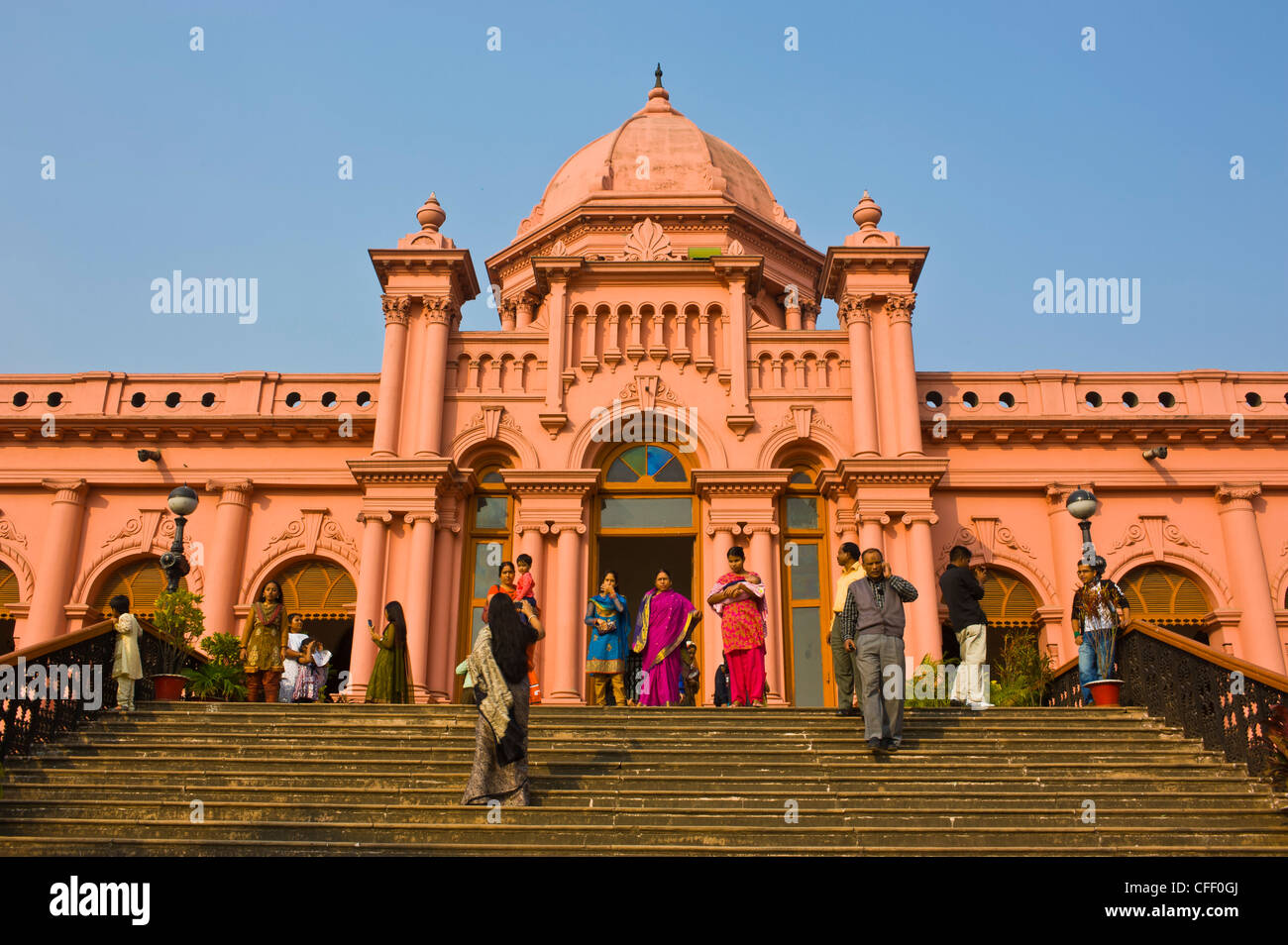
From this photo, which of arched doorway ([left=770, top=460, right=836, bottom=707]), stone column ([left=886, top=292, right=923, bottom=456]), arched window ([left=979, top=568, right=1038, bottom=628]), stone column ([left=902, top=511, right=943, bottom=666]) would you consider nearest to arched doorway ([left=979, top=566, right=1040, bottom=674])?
arched window ([left=979, top=568, right=1038, bottom=628])

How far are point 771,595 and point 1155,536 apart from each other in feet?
25.7

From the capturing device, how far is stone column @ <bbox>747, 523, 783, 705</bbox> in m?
19.5

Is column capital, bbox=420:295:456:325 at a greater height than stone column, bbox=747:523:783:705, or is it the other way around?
column capital, bbox=420:295:456:325

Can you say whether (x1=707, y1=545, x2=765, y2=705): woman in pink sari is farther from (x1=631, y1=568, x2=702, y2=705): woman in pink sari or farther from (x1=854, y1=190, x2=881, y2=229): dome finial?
(x1=854, y1=190, x2=881, y2=229): dome finial

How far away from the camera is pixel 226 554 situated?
22156 millimetres

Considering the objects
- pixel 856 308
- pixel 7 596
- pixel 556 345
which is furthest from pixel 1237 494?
pixel 7 596

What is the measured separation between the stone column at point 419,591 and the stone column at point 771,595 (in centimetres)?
552

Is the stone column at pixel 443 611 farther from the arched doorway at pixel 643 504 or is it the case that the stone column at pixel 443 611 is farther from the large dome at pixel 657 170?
the large dome at pixel 657 170

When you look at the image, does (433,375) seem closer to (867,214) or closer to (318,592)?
(318,592)

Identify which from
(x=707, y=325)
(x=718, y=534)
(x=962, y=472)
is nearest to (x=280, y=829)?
(x=718, y=534)

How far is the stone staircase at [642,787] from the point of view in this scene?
31.1ft

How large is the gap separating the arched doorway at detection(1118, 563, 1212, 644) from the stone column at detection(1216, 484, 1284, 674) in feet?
2.17

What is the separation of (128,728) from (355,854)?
207 inches
